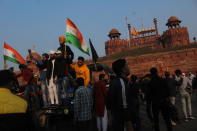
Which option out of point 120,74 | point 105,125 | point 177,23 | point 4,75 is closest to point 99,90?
point 105,125

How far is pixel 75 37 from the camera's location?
788 cm

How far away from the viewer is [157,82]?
540cm

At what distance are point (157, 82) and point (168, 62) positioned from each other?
25.8m

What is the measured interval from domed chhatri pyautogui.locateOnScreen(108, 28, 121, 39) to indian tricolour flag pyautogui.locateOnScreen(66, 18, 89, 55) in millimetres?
38212

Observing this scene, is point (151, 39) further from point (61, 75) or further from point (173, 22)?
point (61, 75)

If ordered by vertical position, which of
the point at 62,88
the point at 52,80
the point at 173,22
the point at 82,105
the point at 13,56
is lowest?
the point at 82,105

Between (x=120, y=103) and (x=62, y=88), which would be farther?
(x=62, y=88)

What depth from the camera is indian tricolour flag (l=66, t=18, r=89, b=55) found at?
7.74 metres

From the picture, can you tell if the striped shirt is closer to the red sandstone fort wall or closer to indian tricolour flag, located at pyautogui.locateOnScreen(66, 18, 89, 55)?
indian tricolour flag, located at pyautogui.locateOnScreen(66, 18, 89, 55)

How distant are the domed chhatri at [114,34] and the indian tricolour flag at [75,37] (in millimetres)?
38212

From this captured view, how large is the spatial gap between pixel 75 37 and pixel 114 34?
38737 millimetres

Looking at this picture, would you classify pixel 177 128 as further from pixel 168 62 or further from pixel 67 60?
pixel 168 62

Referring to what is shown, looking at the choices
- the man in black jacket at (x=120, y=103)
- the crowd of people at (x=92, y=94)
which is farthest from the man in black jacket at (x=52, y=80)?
the man in black jacket at (x=120, y=103)

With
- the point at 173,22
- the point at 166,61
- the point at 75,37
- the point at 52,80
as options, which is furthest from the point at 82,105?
the point at 173,22
